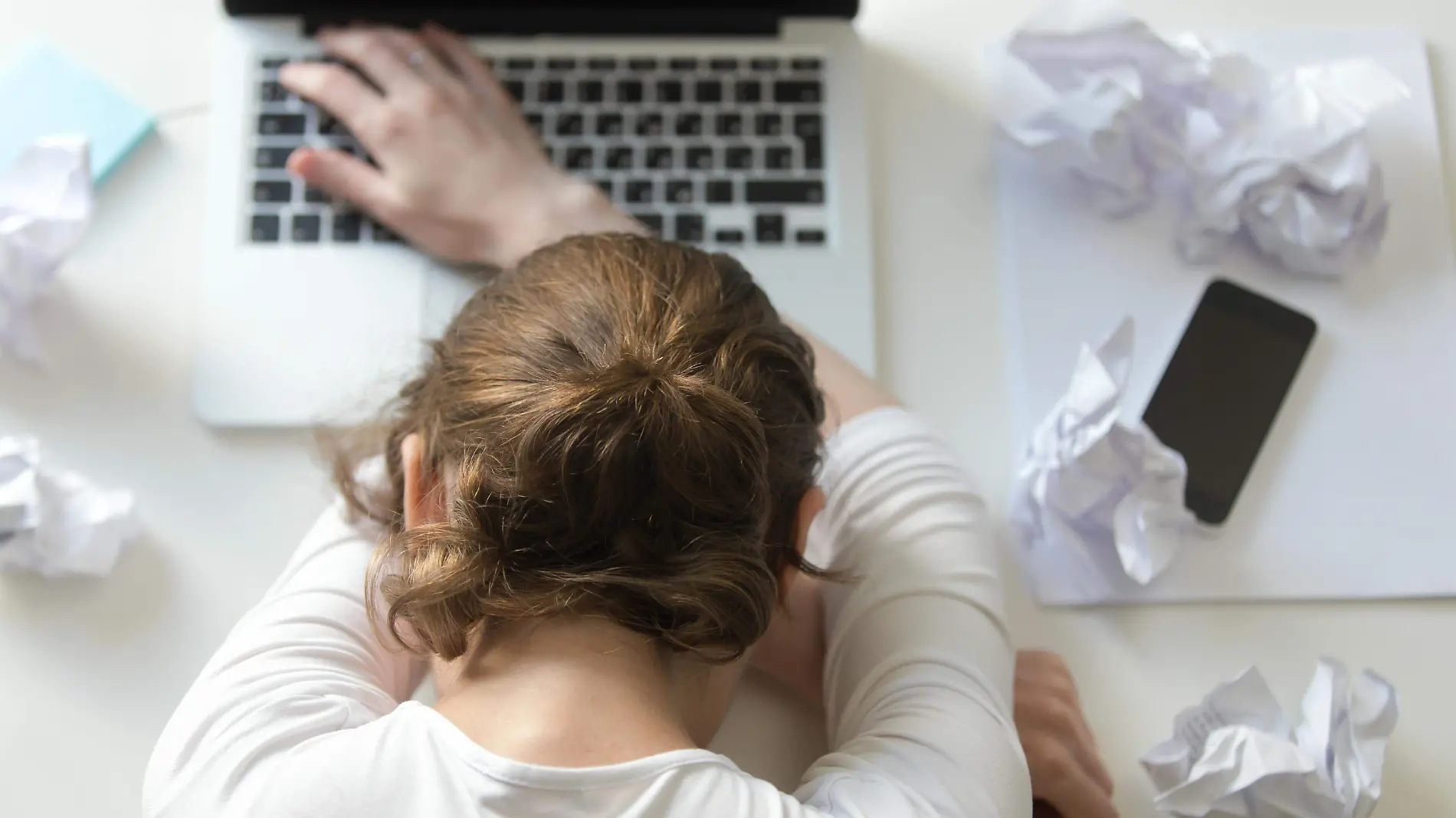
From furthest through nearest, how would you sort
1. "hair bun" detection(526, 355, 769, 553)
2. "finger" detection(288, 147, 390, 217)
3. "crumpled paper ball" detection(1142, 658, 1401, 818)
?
"finger" detection(288, 147, 390, 217), "crumpled paper ball" detection(1142, 658, 1401, 818), "hair bun" detection(526, 355, 769, 553)

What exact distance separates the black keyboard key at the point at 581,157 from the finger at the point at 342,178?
11cm

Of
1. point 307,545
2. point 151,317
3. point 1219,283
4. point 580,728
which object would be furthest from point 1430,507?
point 151,317

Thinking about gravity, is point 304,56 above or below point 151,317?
above

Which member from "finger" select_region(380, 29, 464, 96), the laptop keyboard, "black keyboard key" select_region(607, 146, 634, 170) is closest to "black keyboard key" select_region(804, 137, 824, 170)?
the laptop keyboard

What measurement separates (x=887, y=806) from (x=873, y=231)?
346mm

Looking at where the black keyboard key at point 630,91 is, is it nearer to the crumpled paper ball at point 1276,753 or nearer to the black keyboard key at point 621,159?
the black keyboard key at point 621,159

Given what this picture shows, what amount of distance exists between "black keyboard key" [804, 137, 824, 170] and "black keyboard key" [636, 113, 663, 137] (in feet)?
0.28

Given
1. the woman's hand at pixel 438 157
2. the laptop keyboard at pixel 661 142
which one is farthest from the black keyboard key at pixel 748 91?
the woman's hand at pixel 438 157

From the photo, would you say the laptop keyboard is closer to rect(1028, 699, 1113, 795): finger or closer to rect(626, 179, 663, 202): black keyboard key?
rect(626, 179, 663, 202): black keyboard key

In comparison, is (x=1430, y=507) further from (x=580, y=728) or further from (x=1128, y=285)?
(x=580, y=728)

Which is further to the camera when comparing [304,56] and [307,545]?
[304,56]

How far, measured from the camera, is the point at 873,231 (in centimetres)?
70

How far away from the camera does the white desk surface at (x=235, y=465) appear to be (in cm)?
59

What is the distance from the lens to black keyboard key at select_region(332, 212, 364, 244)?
0.67 metres
